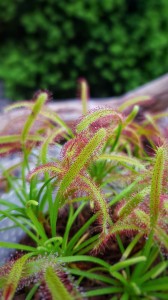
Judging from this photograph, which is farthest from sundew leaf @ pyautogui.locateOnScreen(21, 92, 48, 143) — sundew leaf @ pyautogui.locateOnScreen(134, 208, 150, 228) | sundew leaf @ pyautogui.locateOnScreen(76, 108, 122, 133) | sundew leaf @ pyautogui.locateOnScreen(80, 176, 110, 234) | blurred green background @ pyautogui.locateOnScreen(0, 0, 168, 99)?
blurred green background @ pyautogui.locateOnScreen(0, 0, 168, 99)

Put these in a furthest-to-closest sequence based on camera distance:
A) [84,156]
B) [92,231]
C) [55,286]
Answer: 1. [92,231]
2. [84,156]
3. [55,286]

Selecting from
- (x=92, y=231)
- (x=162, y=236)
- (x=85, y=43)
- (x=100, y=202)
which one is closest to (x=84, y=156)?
(x=100, y=202)

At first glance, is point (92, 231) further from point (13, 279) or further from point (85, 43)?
point (85, 43)

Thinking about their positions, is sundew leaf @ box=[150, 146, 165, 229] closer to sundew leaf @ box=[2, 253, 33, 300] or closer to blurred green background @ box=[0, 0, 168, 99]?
sundew leaf @ box=[2, 253, 33, 300]

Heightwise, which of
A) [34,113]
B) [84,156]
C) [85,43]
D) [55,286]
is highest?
[85,43]

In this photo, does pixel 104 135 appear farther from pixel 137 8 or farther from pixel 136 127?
pixel 137 8

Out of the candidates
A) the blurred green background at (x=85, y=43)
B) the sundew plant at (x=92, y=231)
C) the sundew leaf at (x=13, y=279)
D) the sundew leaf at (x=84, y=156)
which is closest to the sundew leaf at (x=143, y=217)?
the sundew plant at (x=92, y=231)

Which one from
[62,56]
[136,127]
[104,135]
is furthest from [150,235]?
[62,56]

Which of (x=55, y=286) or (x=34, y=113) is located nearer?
(x=55, y=286)
